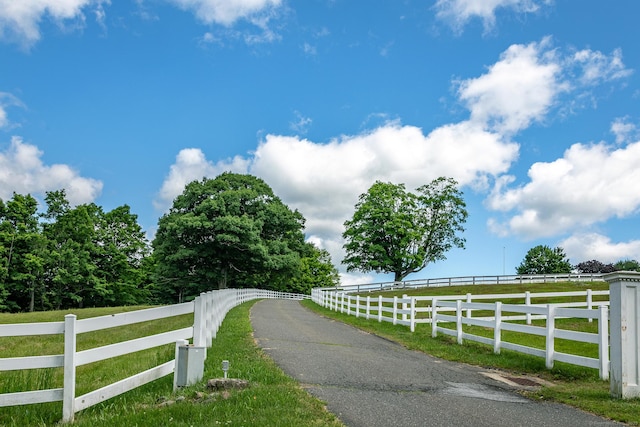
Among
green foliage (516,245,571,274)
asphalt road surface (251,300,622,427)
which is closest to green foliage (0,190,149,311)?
asphalt road surface (251,300,622,427)

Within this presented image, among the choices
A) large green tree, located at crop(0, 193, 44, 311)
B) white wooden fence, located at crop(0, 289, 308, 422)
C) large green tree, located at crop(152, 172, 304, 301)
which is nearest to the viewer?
white wooden fence, located at crop(0, 289, 308, 422)

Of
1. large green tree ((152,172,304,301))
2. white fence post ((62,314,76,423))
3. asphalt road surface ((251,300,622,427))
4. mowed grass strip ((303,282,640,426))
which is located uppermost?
large green tree ((152,172,304,301))

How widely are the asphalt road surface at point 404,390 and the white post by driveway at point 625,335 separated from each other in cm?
115

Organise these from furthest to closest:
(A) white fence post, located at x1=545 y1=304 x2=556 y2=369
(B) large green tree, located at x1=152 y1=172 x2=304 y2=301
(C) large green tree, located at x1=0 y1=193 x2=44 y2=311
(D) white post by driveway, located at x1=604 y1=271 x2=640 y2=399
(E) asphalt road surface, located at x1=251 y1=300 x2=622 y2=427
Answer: (C) large green tree, located at x1=0 y1=193 x2=44 y2=311
(B) large green tree, located at x1=152 y1=172 x2=304 y2=301
(A) white fence post, located at x1=545 y1=304 x2=556 y2=369
(D) white post by driveway, located at x1=604 y1=271 x2=640 y2=399
(E) asphalt road surface, located at x1=251 y1=300 x2=622 y2=427

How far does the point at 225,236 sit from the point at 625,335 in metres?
38.1

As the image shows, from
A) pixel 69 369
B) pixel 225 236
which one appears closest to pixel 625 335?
pixel 69 369

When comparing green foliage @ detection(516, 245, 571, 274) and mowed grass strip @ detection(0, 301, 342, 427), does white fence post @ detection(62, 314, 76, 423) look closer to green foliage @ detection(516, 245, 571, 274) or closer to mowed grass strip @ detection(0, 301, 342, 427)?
mowed grass strip @ detection(0, 301, 342, 427)

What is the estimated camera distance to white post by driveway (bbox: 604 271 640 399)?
832 cm

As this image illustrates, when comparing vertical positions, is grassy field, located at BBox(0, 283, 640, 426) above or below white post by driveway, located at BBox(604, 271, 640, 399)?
below

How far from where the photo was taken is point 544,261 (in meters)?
89.5

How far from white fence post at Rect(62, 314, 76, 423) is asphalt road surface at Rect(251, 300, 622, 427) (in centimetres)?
313

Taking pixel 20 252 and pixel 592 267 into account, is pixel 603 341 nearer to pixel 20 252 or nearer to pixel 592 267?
pixel 20 252

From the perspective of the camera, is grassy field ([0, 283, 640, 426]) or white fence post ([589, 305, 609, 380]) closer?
grassy field ([0, 283, 640, 426])

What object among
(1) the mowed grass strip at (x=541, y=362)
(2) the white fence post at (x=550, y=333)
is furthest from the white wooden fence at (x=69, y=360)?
(2) the white fence post at (x=550, y=333)
